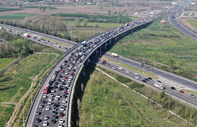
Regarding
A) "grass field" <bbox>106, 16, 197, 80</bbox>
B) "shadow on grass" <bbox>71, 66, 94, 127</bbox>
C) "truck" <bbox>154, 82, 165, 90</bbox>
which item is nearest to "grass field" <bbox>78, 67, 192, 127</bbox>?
"shadow on grass" <bbox>71, 66, 94, 127</bbox>

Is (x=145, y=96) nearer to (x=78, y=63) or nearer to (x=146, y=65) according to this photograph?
(x=146, y=65)

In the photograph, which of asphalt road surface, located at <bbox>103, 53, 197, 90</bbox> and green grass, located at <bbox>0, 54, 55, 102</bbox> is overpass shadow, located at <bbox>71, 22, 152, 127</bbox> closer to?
asphalt road surface, located at <bbox>103, 53, 197, 90</bbox>

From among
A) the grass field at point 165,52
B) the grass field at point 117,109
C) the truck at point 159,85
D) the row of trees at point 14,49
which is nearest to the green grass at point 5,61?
the row of trees at point 14,49

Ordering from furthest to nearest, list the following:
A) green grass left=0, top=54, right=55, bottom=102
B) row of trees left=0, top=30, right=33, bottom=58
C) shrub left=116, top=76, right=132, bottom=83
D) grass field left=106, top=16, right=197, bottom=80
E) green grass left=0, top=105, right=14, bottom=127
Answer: row of trees left=0, top=30, right=33, bottom=58
grass field left=106, top=16, right=197, bottom=80
shrub left=116, top=76, right=132, bottom=83
green grass left=0, top=54, right=55, bottom=102
green grass left=0, top=105, right=14, bottom=127

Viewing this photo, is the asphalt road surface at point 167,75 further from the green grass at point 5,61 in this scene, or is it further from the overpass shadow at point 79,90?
the green grass at point 5,61

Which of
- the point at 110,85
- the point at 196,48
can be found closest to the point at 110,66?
the point at 110,85

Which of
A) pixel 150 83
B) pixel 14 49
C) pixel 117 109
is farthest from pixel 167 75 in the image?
pixel 14 49

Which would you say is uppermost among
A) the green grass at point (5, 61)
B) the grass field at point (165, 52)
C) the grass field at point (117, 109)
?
the grass field at point (165, 52)
